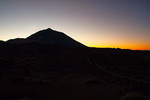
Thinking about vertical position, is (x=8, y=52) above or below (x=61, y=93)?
above

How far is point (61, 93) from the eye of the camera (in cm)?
1020

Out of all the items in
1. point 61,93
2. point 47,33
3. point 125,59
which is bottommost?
point 61,93

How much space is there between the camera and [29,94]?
9.66m

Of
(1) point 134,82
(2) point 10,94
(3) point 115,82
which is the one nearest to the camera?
(2) point 10,94

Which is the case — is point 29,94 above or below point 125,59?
below

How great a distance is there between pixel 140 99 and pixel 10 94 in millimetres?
7621

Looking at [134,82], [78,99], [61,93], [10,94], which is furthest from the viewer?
[134,82]

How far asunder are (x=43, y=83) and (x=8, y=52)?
Answer: 26765mm

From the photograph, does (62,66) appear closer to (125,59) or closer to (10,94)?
(125,59)

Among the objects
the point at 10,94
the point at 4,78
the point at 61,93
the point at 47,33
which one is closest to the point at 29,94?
the point at 10,94

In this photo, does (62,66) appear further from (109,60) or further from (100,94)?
(100,94)

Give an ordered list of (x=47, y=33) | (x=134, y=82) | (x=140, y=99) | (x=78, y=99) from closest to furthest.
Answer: (x=140, y=99)
(x=78, y=99)
(x=134, y=82)
(x=47, y=33)

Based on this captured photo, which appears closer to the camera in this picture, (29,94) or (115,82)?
(29,94)

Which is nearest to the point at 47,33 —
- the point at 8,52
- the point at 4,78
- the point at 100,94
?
the point at 8,52
